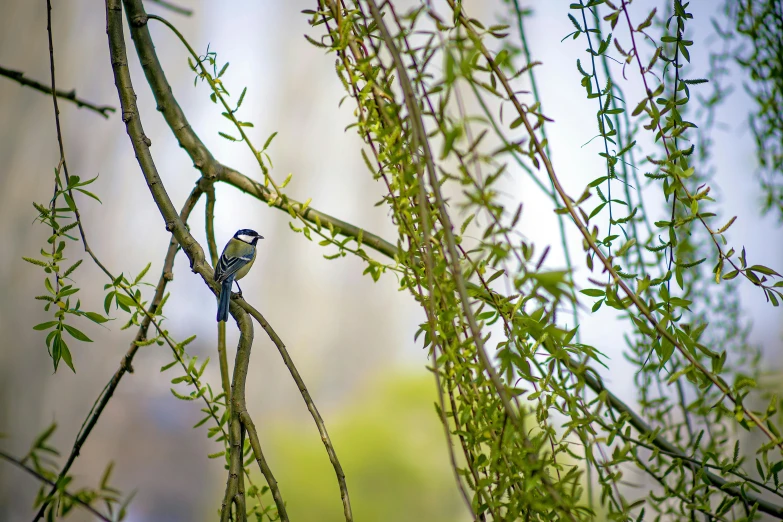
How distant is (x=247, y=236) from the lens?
3.07 ft

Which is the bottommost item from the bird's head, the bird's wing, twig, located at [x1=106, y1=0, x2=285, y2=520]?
twig, located at [x1=106, y1=0, x2=285, y2=520]

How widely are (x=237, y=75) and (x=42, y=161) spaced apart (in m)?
0.44

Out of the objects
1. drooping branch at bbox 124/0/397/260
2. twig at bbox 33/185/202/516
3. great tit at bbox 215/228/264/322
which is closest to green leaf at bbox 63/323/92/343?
twig at bbox 33/185/202/516

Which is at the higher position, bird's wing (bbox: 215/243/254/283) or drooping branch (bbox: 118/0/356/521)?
bird's wing (bbox: 215/243/254/283)

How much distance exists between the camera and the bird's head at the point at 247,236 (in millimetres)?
890

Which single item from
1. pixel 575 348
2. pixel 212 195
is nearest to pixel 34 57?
pixel 212 195

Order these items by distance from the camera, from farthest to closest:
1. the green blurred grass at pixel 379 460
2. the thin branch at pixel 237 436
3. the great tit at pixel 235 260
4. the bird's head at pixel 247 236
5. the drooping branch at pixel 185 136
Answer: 1. the green blurred grass at pixel 379 460
2. the bird's head at pixel 247 236
3. the great tit at pixel 235 260
4. the drooping branch at pixel 185 136
5. the thin branch at pixel 237 436

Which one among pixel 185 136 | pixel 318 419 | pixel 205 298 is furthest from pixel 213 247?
pixel 205 298

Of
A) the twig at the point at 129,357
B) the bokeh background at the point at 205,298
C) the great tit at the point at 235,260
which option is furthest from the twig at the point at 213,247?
the bokeh background at the point at 205,298

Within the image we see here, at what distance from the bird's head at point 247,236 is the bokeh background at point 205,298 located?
0.64 feet

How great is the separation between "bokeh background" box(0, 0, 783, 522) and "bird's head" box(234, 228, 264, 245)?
7.7 inches

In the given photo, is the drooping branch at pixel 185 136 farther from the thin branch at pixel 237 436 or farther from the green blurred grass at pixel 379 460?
the green blurred grass at pixel 379 460

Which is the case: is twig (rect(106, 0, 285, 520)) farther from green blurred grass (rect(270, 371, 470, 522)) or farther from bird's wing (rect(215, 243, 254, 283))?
green blurred grass (rect(270, 371, 470, 522))

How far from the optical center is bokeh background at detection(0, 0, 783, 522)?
1.15 metres
